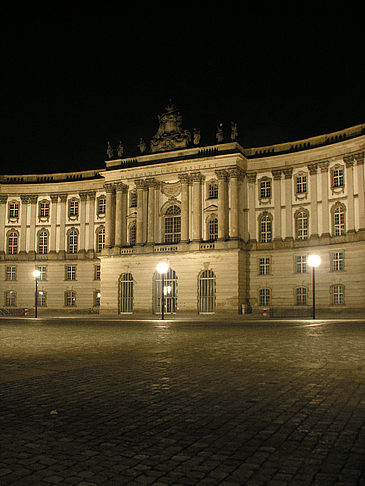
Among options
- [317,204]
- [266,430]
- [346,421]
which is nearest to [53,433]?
[266,430]

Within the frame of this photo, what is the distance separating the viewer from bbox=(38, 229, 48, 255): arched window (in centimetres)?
6544

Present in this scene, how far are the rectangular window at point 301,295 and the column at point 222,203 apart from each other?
371 inches

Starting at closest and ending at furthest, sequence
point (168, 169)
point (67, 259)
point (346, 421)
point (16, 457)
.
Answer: point (16, 457) → point (346, 421) → point (168, 169) → point (67, 259)

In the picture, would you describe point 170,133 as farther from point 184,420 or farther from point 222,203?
point 184,420

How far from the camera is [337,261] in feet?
162

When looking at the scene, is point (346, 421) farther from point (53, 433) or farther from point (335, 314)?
point (335, 314)

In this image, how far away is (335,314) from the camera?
155 feet

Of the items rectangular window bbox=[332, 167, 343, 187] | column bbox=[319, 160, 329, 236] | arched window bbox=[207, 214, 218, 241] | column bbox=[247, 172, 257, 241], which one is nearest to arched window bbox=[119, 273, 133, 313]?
arched window bbox=[207, 214, 218, 241]

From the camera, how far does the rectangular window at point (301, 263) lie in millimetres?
51906

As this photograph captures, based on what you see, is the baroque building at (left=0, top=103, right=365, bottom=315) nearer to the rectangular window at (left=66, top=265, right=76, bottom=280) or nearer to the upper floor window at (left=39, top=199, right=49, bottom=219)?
the rectangular window at (left=66, top=265, right=76, bottom=280)

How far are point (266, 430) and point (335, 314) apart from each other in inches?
1665

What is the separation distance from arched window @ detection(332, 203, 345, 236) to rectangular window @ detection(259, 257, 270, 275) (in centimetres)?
761

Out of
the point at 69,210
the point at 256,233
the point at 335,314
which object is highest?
the point at 69,210

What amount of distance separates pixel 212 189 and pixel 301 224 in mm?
10396
